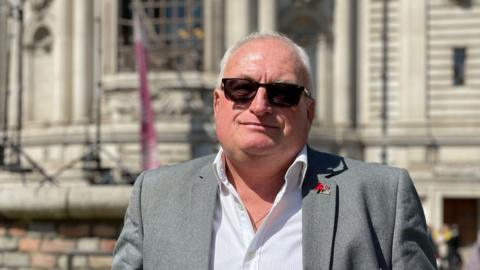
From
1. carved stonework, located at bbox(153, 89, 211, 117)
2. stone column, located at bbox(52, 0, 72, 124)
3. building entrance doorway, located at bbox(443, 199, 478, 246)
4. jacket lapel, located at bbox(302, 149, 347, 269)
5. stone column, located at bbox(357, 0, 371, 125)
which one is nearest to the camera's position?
jacket lapel, located at bbox(302, 149, 347, 269)

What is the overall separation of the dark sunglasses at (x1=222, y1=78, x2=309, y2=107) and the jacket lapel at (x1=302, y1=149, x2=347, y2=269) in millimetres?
287

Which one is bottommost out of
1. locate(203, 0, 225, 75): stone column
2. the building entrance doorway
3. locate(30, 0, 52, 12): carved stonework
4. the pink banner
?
the building entrance doorway

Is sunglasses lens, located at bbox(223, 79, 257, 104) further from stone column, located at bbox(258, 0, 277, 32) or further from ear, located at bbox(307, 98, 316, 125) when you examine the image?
stone column, located at bbox(258, 0, 277, 32)

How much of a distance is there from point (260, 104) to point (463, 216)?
3146 centimetres

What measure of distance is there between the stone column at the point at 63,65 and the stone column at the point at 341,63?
27.9ft

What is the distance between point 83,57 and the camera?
35156 millimetres

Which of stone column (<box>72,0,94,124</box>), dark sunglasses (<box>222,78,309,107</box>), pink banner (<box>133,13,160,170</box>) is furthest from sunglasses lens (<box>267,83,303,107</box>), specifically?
stone column (<box>72,0,94,124</box>)

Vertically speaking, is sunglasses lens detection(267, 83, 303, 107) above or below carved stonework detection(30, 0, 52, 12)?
below

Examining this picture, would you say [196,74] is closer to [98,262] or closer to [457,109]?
[457,109]

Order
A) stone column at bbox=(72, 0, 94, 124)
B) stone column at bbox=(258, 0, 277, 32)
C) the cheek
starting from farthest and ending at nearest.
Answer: stone column at bbox=(72, 0, 94, 124) → stone column at bbox=(258, 0, 277, 32) → the cheek

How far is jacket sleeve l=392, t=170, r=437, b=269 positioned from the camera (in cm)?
398

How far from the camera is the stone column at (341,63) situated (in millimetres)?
35812

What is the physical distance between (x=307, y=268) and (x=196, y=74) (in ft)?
97.8

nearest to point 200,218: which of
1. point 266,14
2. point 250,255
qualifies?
point 250,255
